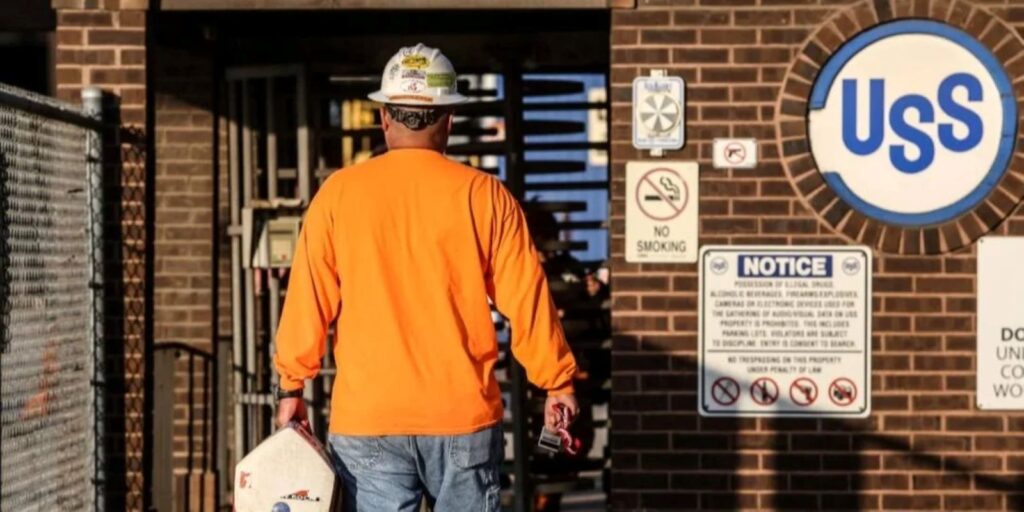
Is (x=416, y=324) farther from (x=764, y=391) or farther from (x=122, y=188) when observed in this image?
(x=122, y=188)

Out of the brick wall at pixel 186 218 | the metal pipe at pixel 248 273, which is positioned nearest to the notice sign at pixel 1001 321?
the metal pipe at pixel 248 273

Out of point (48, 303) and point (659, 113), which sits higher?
point (659, 113)

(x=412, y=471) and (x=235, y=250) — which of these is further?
(x=235, y=250)

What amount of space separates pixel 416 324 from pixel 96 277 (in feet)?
10.9

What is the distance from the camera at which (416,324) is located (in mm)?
6262

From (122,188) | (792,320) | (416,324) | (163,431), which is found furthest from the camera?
(163,431)

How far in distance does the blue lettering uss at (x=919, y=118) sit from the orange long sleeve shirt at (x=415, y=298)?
320 cm

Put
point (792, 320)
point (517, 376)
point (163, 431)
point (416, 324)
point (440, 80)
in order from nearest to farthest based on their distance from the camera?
point (416, 324)
point (440, 80)
point (792, 320)
point (517, 376)
point (163, 431)

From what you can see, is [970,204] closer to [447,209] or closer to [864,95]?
[864,95]

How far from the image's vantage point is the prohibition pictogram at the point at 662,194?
360 inches

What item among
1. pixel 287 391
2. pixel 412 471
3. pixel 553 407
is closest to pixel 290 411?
pixel 287 391

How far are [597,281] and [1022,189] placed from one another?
356 cm

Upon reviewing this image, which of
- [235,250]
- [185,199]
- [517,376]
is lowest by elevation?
[517,376]

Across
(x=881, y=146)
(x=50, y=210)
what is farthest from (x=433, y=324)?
(x=881, y=146)
